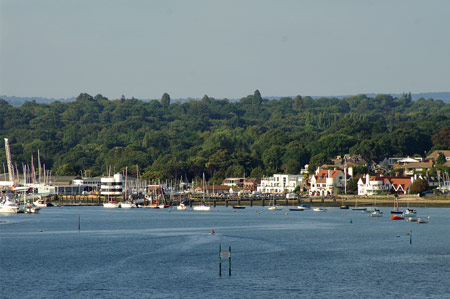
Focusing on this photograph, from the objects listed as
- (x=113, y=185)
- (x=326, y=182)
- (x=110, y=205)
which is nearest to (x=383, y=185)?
(x=326, y=182)

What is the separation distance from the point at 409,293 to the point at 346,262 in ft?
49.1

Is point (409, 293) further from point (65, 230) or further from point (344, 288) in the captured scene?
point (65, 230)

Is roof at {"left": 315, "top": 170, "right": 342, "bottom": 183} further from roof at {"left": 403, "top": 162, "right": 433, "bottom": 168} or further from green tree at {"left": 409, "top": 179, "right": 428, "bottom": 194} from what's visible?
roof at {"left": 403, "top": 162, "right": 433, "bottom": 168}

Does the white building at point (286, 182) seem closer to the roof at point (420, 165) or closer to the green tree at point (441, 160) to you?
the roof at point (420, 165)

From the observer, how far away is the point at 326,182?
582 ft

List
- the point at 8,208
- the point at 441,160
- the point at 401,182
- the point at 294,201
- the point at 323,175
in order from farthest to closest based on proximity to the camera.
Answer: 1. the point at 441,160
2. the point at 323,175
3. the point at 294,201
4. the point at 401,182
5. the point at 8,208

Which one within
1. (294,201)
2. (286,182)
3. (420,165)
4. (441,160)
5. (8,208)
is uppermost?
(441,160)

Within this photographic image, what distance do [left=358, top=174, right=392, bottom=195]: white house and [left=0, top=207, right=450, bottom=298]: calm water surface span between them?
49432 mm

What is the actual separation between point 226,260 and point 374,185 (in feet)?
328

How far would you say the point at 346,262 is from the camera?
7019 centimetres

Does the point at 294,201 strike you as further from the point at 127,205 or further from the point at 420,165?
the point at 420,165

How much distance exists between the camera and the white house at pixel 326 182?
17675 cm

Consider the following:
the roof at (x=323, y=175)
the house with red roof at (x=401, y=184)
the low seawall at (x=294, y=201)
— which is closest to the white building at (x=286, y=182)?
the roof at (x=323, y=175)

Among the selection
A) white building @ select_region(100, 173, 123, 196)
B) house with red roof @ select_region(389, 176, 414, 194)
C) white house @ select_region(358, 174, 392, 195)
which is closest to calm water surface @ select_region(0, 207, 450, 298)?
house with red roof @ select_region(389, 176, 414, 194)
